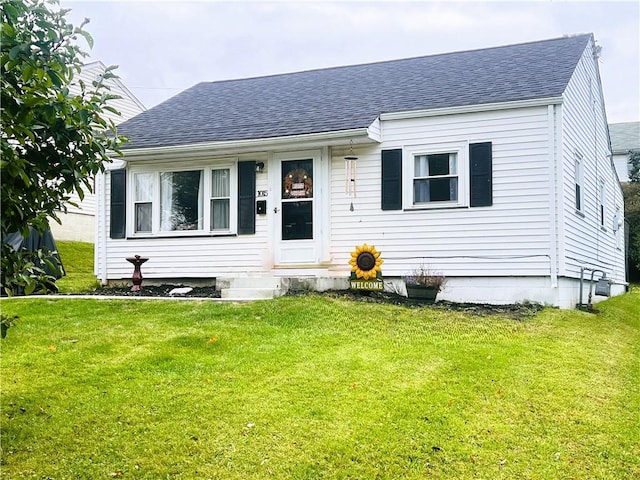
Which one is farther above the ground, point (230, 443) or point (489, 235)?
point (489, 235)

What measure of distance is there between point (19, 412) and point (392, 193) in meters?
6.84

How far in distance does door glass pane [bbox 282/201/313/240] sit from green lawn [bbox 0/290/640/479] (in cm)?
315

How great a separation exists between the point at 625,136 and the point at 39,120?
31.5 m

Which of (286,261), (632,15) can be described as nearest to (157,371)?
(286,261)

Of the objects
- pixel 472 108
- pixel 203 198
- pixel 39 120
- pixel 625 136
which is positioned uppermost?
pixel 625 136

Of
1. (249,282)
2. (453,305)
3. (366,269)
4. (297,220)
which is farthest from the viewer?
(297,220)

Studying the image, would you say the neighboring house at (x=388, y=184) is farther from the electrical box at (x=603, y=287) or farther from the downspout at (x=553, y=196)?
the electrical box at (x=603, y=287)

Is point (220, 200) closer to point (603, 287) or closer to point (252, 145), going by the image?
point (252, 145)

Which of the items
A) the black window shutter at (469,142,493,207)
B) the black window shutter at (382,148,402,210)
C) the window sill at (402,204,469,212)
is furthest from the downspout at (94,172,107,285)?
the black window shutter at (469,142,493,207)

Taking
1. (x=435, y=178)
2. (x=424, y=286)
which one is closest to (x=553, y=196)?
(x=435, y=178)

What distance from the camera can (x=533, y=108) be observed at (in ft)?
30.2

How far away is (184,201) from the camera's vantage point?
440 inches

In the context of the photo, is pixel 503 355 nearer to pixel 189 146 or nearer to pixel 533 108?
pixel 533 108

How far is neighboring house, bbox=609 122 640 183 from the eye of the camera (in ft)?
88.4
